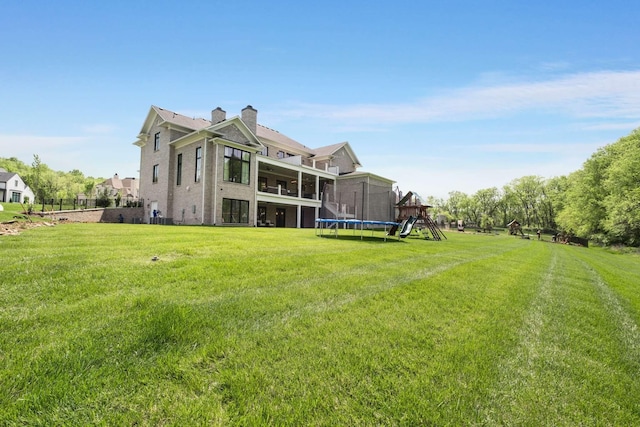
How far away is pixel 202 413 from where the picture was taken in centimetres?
178

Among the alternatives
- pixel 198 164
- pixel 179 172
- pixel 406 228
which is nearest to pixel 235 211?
pixel 198 164

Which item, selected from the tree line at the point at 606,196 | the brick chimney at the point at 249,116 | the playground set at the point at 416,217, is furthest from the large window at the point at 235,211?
the tree line at the point at 606,196

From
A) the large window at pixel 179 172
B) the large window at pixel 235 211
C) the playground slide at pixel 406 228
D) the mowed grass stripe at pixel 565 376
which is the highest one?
the large window at pixel 179 172

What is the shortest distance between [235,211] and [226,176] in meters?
2.73

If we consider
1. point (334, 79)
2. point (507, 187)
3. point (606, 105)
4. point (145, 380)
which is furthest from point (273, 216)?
point (507, 187)

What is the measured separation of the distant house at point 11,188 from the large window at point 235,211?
50.6m

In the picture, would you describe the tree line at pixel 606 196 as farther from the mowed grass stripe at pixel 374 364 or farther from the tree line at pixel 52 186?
the tree line at pixel 52 186

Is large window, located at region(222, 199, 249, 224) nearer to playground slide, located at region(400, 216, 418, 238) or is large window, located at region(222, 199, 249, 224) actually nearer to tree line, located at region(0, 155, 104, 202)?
playground slide, located at region(400, 216, 418, 238)

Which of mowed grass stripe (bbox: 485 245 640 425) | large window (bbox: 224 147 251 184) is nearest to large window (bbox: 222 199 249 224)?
large window (bbox: 224 147 251 184)

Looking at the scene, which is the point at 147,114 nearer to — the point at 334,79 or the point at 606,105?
the point at 334,79

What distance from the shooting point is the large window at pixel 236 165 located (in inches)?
805

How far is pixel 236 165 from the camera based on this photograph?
21.1 metres

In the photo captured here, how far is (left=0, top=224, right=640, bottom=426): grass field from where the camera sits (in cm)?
188

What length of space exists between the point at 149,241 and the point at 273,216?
68.3 ft
